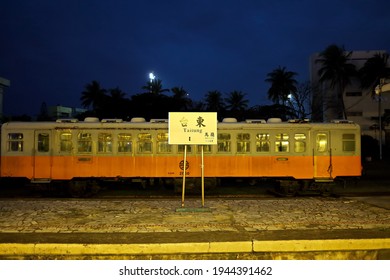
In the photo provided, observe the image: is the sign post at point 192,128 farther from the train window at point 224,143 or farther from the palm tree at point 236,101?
the palm tree at point 236,101

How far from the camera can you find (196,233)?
22.6 ft

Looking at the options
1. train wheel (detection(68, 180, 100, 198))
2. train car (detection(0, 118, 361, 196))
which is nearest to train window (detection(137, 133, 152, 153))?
train car (detection(0, 118, 361, 196))

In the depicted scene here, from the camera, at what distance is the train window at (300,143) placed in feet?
49.4

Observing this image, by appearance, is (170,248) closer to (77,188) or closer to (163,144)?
(163,144)

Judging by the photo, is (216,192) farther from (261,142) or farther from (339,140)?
(339,140)

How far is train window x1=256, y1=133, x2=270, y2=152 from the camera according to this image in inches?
589

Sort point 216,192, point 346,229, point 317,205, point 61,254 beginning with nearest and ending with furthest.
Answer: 1. point 61,254
2. point 346,229
3. point 317,205
4. point 216,192

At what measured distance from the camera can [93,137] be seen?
582 inches

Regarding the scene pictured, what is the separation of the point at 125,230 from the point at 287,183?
9.54m

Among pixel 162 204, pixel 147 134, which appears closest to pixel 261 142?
pixel 147 134

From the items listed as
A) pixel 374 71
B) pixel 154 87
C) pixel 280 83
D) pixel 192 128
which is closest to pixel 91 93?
pixel 154 87

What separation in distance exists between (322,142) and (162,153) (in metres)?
6.80

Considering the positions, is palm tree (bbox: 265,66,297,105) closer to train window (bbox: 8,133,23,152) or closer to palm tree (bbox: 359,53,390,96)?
palm tree (bbox: 359,53,390,96)

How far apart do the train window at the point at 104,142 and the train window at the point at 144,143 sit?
47.5 inches
